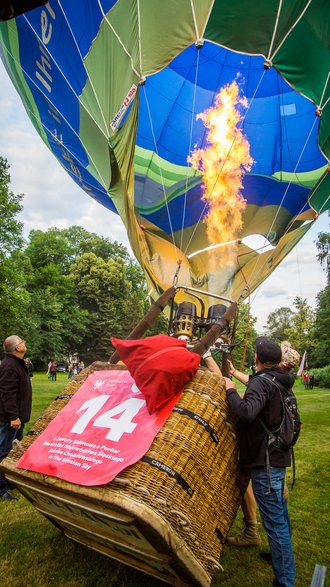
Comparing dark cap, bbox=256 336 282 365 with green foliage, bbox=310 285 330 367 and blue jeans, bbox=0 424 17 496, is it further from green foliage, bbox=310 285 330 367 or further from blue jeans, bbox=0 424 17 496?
green foliage, bbox=310 285 330 367

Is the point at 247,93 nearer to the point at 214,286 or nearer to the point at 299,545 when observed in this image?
the point at 214,286

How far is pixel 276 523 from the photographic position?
7.14 ft

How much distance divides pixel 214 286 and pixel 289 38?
2603mm

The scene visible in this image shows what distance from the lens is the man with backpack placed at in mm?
2141

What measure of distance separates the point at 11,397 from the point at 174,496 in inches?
93.3

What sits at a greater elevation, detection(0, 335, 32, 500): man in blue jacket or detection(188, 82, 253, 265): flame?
detection(188, 82, 253, 265): flame

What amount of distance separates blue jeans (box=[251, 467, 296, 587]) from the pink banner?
74cm

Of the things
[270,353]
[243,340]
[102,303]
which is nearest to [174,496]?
[270,353]

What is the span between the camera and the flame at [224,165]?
5012 millimetres

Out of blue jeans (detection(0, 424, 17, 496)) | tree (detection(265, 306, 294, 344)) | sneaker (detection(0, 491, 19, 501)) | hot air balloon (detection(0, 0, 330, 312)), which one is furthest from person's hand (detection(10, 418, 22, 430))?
tree (detection(265, 306, 294, 344))

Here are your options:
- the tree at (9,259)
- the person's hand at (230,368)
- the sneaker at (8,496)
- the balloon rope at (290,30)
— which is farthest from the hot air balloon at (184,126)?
the tree at (9,259)

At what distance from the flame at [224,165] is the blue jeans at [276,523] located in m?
3.23

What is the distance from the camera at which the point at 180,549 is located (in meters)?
1.60

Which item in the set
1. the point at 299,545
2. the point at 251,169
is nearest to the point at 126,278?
the point at 251,169
